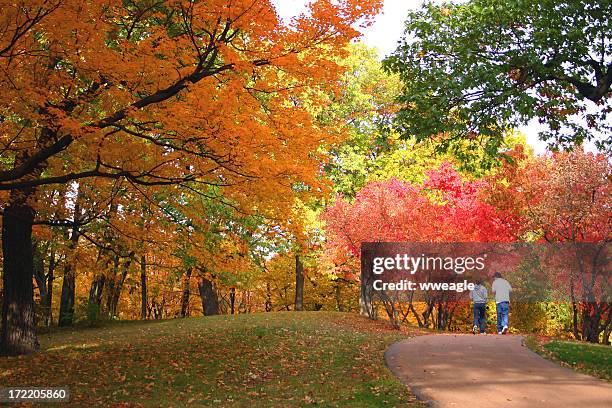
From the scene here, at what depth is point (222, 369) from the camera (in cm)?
1046

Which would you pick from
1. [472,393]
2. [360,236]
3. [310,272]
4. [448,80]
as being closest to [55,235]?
[360,236]

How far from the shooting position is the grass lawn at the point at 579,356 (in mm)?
10144

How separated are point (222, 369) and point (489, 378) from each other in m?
4.76

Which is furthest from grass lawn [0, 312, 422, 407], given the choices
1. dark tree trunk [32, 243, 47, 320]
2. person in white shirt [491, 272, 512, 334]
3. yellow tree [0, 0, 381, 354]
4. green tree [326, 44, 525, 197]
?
green tree [326, 44, 525, 197]

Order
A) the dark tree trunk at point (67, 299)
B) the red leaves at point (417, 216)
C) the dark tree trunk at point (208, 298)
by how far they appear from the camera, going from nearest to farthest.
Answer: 1. the red leaves at point (417, 216)
2. the dark tree trunk at point (67, 299)
3. the dark tree trunk at point (208, 298)

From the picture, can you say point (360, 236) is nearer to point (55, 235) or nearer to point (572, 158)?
point (572, 158)

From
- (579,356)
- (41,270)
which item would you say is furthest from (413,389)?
(41,270)

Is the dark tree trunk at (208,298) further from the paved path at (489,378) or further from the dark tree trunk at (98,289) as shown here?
the paved path at (489,378)

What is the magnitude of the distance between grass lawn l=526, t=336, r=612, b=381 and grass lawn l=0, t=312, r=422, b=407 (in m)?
3.43

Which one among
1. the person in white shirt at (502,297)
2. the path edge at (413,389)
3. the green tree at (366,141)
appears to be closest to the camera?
the path edge at (413,389)

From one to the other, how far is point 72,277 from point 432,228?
13586 mm

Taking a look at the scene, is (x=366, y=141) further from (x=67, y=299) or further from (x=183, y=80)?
(x=183, y=80)

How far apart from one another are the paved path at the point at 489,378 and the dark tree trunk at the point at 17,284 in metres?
8.29

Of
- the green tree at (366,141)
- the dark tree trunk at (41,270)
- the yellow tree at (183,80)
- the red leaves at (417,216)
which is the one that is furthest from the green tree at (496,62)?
the dark tree trunk at (41,270)
